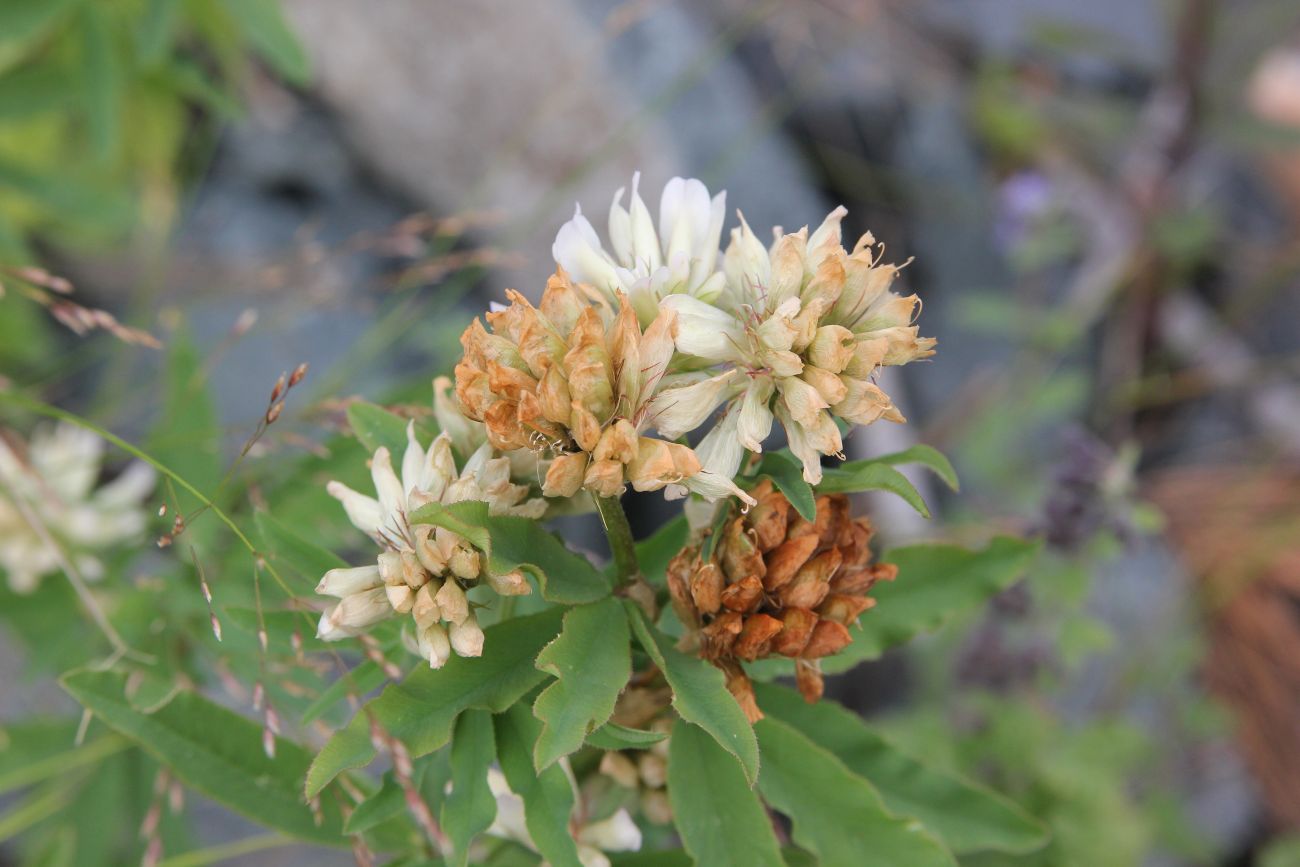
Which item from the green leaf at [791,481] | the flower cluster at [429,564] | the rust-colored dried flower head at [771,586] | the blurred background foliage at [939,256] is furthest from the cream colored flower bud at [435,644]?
the blurred background foliage at [939,256]

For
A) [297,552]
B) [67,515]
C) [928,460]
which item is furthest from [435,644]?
[67,515]

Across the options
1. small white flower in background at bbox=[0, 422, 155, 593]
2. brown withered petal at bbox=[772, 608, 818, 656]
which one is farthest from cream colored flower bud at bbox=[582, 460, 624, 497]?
small white flower in background at bbox=[0, 422, 155, 593]

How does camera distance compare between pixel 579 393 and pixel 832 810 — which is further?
pixel 832 810

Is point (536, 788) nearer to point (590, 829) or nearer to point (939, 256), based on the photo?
point (590, 829)

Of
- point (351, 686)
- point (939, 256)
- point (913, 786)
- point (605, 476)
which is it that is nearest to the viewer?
point (605, 476)

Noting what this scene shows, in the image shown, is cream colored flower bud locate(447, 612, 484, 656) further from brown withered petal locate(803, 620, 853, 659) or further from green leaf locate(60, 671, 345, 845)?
green leaf locate(60, 671, 345, 845)

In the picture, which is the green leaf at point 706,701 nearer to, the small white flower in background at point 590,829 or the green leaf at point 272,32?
the small white flower in background at point 590,829
